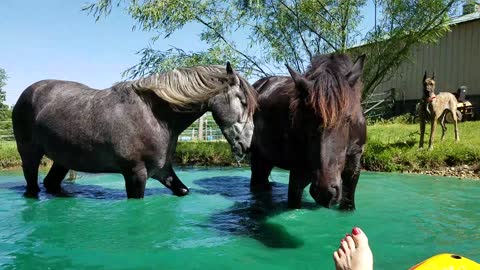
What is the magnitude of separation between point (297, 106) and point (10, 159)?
933cm

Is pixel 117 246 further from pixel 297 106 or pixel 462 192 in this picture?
pixel 462 192

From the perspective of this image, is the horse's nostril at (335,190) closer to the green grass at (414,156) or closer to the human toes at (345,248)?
the human toes at (345,248)

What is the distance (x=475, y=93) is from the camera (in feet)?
59.1

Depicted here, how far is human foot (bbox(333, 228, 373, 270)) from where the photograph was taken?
7.34 feet

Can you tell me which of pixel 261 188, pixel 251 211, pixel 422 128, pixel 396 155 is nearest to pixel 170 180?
pixel 251 211

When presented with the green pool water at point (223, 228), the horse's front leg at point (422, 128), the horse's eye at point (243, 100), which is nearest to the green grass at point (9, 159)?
the green pool water at point (223, 228)

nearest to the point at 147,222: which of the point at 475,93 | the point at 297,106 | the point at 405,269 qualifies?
the point at 297,106

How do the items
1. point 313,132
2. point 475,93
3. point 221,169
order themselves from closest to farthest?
1. point 313,132
2. point 221,169
3. point 475,93

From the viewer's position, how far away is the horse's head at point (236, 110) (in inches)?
197

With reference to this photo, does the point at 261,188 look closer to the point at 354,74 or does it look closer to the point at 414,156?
the point at 354,74

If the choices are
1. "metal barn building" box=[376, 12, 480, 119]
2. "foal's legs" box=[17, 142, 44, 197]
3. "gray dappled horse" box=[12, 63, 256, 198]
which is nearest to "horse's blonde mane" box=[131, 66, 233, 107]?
"gray dappled horse" box=[12, 63, 256, 198]

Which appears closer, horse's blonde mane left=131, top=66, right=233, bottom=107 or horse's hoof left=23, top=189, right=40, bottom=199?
horse's blonde mane left=131, top=66, right=233, bottom=107

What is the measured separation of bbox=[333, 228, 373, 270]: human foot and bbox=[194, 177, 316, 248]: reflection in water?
1669 millimetres

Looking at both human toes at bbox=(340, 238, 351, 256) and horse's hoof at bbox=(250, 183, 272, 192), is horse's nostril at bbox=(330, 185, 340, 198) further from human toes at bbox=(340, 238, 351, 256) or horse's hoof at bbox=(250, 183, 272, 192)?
horse's hoof at bbox=(250, 183, 272, 192)
